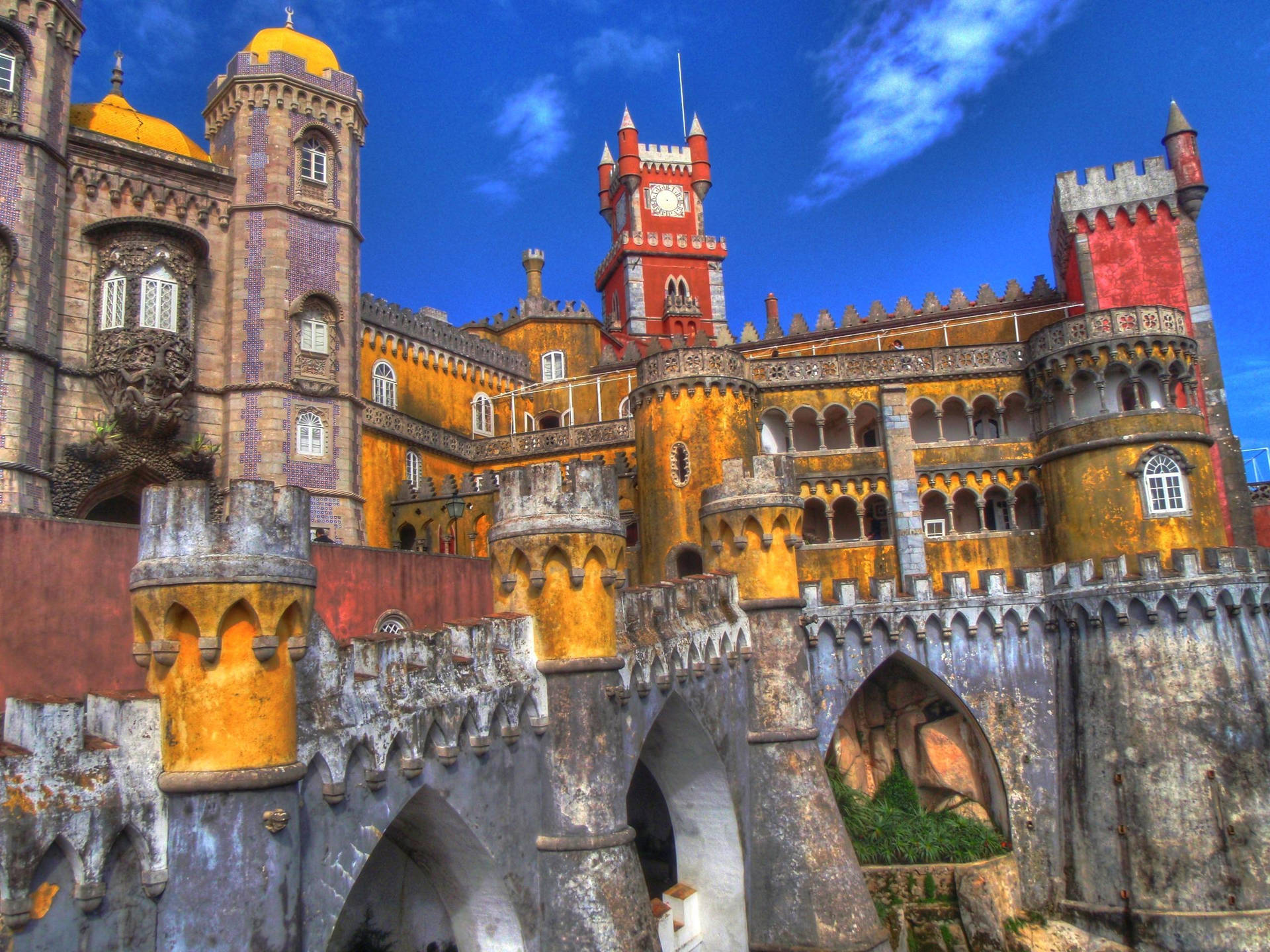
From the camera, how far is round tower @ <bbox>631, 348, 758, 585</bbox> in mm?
31500

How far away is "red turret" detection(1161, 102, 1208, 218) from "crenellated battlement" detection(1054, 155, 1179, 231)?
9.6 inches

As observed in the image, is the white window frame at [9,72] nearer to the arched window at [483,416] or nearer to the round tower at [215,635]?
the arched window at [483,416]

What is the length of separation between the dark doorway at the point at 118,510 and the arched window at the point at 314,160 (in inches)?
424

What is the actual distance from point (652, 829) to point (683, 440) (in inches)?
519

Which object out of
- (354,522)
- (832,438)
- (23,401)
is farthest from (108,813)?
(832,438)

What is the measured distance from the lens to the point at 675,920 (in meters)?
17.4

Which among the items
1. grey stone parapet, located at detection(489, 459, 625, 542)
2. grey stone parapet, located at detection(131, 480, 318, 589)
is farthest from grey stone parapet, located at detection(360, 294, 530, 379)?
grey stone parapet, located at detection(131, 480, 318, 589)

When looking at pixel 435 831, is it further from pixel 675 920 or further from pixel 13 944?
pixel 675 920

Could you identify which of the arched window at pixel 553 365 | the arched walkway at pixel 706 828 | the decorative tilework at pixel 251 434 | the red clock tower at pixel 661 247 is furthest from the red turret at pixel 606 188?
the arched walkway at pixel 706 828

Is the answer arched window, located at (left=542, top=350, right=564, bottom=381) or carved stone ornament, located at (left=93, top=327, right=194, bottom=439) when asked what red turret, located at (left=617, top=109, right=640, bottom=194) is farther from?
carved stone ornament, located at (left=93, top=327, right=194, bottom=439)

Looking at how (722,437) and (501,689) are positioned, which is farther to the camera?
(722,437)

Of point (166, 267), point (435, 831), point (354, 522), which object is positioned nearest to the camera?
point (435, 831)

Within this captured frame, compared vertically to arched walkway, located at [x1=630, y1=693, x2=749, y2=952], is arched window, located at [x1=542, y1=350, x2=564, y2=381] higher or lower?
higher

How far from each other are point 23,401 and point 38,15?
10022 mm
